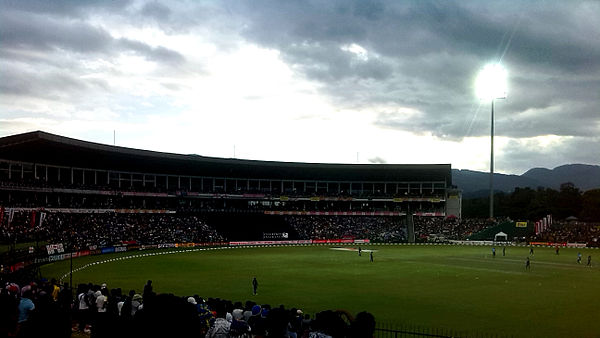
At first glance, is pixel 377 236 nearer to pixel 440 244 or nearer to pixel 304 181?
pixel 440 244

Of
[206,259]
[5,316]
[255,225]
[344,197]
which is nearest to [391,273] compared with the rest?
[206,259]

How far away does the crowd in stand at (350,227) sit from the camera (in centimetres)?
10288

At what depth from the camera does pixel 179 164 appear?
95.0 m

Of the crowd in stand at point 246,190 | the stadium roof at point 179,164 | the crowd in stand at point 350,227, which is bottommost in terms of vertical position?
the crowd in stand at point 350,227

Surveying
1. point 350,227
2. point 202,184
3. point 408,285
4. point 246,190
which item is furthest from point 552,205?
point 408,285

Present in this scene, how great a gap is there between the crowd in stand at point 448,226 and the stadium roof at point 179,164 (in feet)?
34.5

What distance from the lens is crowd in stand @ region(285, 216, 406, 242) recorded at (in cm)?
10288

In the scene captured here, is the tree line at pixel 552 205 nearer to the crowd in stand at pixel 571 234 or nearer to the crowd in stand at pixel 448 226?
the crowd in stand at pixel 448 226

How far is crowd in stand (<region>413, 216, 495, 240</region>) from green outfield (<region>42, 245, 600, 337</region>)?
1547 inches

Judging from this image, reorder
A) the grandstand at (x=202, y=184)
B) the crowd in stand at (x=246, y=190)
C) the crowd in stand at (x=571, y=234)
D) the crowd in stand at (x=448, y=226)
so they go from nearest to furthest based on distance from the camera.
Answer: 1. the grandstand at (x=202, y=184)
2. the crowd in stand at (x=246, y=190)
3. the crowd in stand at (x=571, y=234)
4. the crowd in stand at (x=448, y=226)

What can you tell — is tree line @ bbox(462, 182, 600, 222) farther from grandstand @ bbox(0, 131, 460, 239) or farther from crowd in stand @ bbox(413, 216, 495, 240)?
crowd in stand @ bbox(413, 216, 495, 240)

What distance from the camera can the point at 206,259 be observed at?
6000 centimetres

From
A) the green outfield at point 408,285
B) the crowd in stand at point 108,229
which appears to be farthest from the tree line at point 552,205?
the crowd in stand at point 108,229

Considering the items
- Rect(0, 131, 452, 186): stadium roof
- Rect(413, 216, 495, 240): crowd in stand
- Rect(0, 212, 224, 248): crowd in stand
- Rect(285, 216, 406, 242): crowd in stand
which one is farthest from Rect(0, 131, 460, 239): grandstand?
Rect(413, 216, 495, 240): crowd in stand
